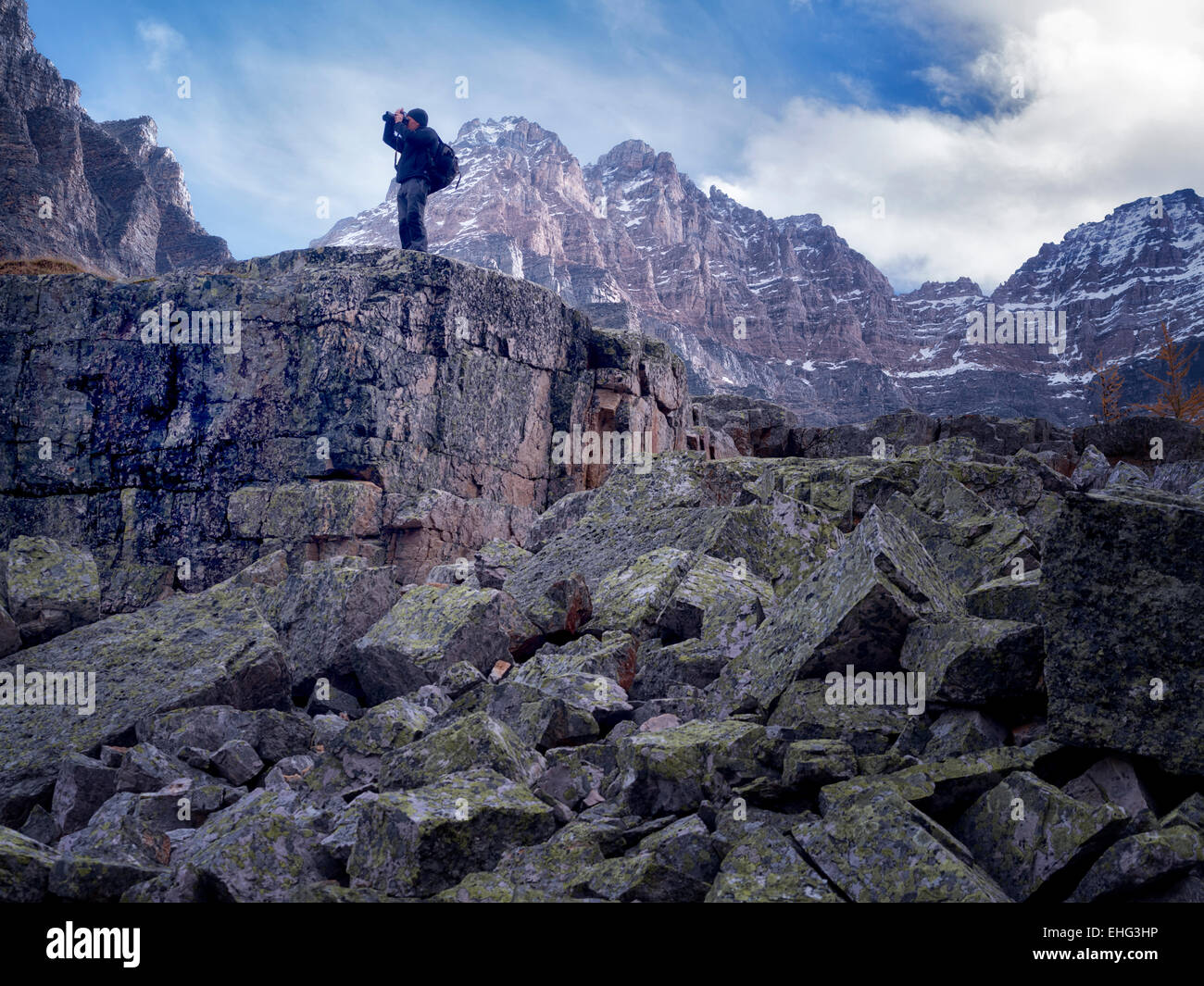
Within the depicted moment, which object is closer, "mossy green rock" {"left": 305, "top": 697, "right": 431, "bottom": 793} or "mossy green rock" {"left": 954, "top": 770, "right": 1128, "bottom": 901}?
"mossy green rock" {"left": 954, "top": 770, "right": 1128, "bottom": 901}

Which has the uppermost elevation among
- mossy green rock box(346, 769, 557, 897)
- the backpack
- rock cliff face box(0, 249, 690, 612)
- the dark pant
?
the backpack

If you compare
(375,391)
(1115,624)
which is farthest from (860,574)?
(375,391)

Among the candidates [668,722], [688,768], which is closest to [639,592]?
[668,722]

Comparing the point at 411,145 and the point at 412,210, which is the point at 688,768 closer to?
the point at 412,210

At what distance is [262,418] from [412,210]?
5866mm

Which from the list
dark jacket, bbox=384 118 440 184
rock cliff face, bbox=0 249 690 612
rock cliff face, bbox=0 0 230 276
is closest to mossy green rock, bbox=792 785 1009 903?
rock cliff face, bbox=0 249 690 612

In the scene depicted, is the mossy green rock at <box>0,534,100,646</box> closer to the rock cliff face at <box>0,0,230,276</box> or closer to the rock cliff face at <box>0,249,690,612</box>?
the rock cliff face at <box>0,249,690,612</box>

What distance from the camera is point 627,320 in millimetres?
135500

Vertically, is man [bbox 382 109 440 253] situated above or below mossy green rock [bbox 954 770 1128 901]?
above

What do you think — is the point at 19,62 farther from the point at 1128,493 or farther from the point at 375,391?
the point at 1128,493

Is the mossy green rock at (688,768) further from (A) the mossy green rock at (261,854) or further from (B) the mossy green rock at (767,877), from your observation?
(A) the mossy green rock at (261,854)

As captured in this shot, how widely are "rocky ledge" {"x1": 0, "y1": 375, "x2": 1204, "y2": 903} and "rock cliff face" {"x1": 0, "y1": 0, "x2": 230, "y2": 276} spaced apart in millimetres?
74480

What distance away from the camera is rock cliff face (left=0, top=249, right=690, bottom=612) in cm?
1397
